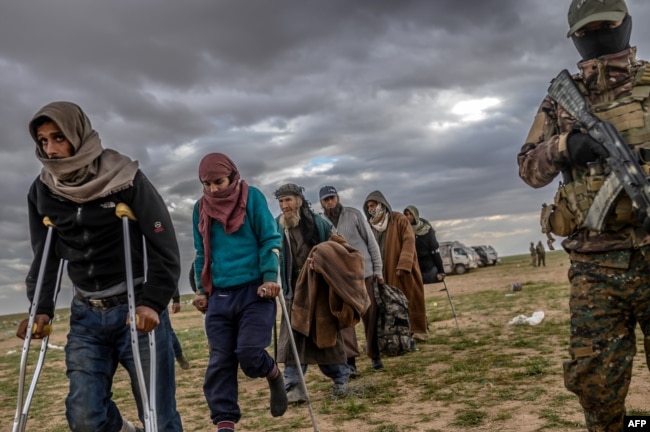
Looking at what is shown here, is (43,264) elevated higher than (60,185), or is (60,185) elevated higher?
(60,185)

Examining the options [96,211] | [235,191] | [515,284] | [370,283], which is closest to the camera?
[96,211]

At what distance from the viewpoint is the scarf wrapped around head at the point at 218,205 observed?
4.95 m

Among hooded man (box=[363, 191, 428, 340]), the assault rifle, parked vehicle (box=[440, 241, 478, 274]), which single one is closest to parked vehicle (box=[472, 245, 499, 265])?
parked vehicle (box=[440, 241, 478, 274])

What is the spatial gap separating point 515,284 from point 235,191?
17.3m

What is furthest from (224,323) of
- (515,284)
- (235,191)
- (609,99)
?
(515,284)

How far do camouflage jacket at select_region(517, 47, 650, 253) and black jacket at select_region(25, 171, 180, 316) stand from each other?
85.1 inches

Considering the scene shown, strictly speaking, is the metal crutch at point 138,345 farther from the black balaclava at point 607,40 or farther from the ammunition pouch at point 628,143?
the black balaclava at point 607,40

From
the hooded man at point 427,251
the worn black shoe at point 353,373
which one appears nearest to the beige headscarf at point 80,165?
the worn black shoe at point 353,373

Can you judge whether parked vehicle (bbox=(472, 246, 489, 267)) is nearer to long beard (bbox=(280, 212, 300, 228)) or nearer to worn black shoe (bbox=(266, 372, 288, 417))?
long beard (bbox=(280, 212, 300, 228))

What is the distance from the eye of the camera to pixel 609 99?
3.66 m

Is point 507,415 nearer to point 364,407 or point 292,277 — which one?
point 364,407

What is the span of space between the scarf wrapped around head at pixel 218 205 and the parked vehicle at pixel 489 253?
1634 inches

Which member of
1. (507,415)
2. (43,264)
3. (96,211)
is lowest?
(507,415)

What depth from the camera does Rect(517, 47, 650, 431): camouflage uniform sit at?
345cm
